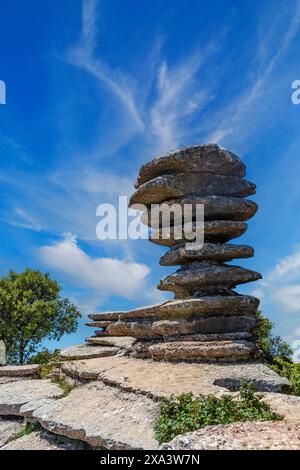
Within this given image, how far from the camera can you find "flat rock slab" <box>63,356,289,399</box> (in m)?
12.2

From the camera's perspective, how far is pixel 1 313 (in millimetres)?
33625

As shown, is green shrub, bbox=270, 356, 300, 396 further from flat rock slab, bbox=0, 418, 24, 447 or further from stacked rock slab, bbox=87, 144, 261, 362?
flat rock slab, bbox=0, 418, 24, 447

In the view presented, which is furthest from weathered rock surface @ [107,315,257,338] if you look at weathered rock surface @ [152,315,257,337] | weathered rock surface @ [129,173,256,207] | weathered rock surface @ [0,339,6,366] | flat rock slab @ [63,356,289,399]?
weathered rock surface @ [0,339,6,366]

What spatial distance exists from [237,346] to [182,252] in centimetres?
530

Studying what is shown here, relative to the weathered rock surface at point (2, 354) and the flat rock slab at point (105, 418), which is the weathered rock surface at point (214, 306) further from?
the weathered rock surface at point (2, 354)

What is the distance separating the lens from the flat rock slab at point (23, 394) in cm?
1459

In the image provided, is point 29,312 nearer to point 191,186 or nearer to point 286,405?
point 191,186

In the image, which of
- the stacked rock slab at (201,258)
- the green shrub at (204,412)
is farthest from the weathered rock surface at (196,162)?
the green shrub at (204,412)

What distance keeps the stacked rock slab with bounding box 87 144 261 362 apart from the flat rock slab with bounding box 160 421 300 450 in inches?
291

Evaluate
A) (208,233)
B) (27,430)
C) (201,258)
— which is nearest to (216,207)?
(208,233)

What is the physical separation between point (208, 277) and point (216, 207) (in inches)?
138

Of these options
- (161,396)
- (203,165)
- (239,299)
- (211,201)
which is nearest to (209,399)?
(161,396)

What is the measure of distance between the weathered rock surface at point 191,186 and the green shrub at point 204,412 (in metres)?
11.1
